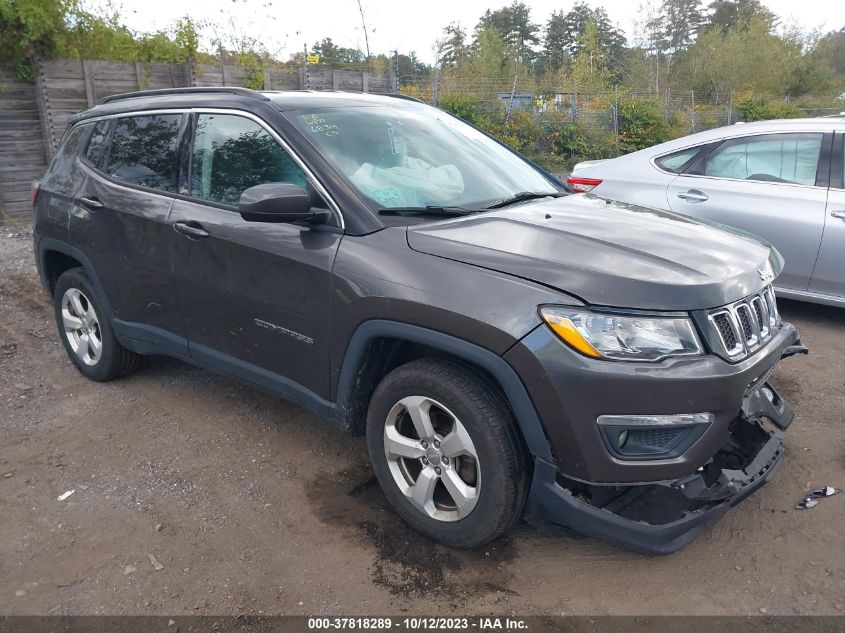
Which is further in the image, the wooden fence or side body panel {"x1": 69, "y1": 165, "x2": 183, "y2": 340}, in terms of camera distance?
the wooden fence

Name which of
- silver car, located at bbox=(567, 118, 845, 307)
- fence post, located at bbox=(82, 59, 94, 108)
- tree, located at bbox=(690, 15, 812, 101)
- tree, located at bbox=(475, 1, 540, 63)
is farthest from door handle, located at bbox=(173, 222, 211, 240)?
tree, located at bbox=(475, 1, 540, 63)

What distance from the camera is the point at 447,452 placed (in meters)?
2.77

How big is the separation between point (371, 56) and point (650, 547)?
17.3m

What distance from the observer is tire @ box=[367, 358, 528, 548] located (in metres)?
2.62

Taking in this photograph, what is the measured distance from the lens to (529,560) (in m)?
2.89

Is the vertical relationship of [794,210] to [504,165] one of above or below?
below

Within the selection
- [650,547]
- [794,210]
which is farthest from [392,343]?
[794,210]

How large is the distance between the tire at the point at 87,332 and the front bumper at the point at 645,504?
3.03m

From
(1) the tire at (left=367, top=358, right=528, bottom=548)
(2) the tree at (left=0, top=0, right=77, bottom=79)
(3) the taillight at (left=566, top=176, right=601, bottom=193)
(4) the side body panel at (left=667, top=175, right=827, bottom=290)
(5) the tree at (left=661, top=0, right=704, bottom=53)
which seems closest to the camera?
(1) the tire at (left=367, top=358, right=528, bottom=548)

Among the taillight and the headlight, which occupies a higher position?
the taillight

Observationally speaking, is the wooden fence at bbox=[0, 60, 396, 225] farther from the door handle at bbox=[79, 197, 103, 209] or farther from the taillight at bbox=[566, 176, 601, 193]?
the taillight at bbox=[566, 176, 601, 193]

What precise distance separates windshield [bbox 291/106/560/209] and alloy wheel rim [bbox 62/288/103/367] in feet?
7.19

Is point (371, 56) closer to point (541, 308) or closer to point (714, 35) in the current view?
point (541, 308)

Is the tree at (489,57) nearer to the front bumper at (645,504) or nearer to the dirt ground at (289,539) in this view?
the dirt ground at (289,539)
